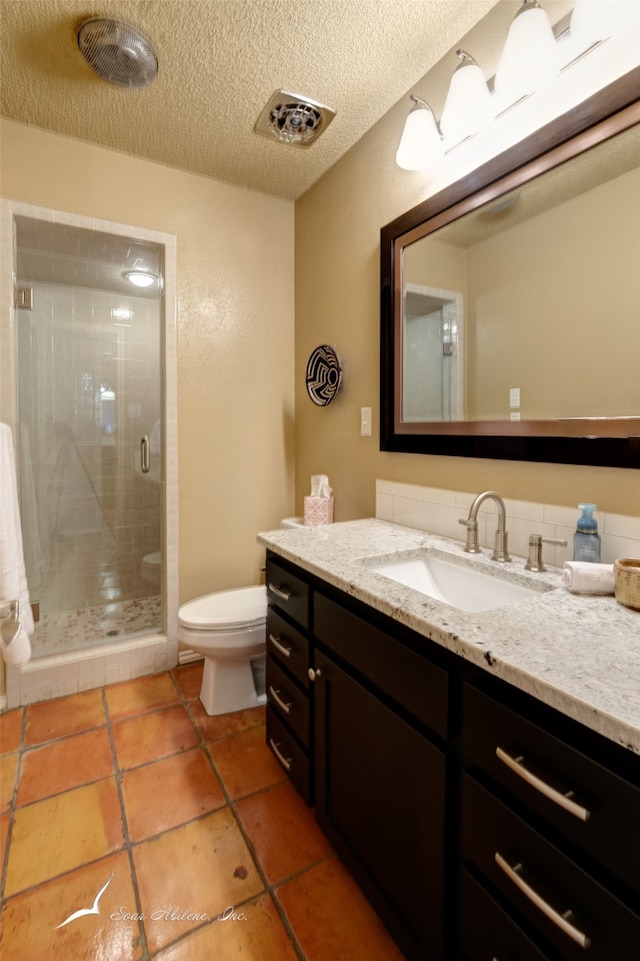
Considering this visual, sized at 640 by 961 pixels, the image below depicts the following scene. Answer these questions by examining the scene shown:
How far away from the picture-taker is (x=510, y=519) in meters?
1.33

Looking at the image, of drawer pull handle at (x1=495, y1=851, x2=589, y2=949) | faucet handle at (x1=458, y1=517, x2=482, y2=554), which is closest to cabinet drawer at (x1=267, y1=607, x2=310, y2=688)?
faucet handle at (x1=458, y1=517, x2=482, y2=554)

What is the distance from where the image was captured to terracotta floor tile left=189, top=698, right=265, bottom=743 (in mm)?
1771

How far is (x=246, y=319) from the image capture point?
240 cm

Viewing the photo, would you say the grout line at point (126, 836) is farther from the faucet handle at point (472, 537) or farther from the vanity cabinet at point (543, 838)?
the faucet handle at point (472, 537)

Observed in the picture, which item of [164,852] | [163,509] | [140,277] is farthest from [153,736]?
[140,277]

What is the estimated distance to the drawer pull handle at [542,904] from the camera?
586 mm

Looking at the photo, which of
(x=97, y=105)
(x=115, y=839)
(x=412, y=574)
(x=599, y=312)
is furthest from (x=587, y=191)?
(x=115, y=839)

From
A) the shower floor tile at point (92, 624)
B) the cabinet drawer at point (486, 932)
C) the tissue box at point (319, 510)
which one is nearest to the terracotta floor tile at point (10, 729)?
the shower floor tile at point (92, 624)

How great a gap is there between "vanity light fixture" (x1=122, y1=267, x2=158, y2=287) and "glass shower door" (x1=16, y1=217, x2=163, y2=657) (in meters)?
0.02

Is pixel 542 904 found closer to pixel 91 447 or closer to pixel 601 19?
pixel 601 19

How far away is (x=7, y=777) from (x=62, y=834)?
1.28 ft

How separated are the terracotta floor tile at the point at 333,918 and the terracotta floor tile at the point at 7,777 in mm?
962

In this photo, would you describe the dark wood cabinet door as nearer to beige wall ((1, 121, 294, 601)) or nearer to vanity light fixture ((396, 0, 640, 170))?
beige wall ((1, 121, 294, 601))

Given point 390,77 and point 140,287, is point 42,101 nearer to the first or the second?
point 140,287
